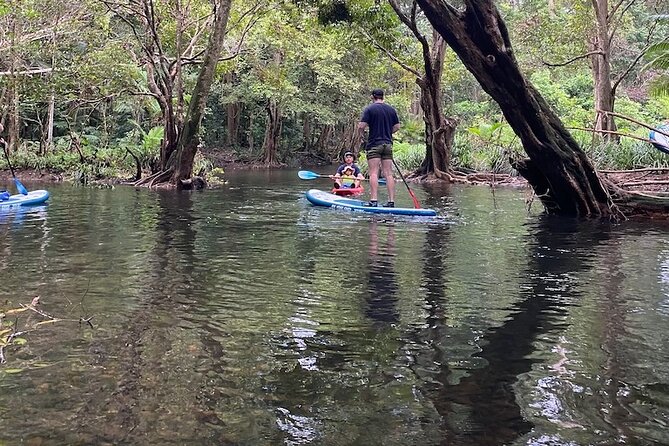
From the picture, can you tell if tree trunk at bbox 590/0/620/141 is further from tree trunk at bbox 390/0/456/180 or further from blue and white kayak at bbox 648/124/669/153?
blue and white kayak at bbox 648/124/669/153

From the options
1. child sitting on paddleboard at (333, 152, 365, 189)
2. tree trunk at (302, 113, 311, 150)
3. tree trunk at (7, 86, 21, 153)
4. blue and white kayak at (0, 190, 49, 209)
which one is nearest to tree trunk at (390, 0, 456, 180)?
child sitting on paddleboard at (333, 152, 365, 189)

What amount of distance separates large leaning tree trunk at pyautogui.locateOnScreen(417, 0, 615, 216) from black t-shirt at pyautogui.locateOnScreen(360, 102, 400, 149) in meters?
1.63

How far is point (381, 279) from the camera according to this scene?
594cm

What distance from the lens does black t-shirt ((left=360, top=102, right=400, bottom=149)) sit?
1121 centimetres

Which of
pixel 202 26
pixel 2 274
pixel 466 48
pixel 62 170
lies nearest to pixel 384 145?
pixel 466 48

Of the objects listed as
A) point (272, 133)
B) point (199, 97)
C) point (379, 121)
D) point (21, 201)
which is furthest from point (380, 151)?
point (272, 133)

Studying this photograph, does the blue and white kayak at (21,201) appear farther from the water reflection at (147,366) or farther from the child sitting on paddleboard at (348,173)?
the water reflection at (147,366)

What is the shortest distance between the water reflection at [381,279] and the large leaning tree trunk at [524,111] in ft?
9.03

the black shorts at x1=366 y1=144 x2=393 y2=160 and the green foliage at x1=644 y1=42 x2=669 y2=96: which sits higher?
the green foliage at x1=644 y1=42 x2=669 y2=96

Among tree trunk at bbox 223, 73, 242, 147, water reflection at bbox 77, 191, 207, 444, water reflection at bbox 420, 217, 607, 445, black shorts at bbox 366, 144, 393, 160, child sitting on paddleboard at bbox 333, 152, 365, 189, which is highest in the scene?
tree trunk at bbox 223, 73, 242, 147

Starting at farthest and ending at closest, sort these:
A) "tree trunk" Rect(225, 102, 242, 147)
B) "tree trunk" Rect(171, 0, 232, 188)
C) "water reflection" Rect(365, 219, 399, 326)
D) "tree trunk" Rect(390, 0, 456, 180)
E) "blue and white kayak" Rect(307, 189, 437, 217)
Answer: "tree trunk" Rect(225, 102, 242, 147), "tree trunk" Rect(390, 0, 456, 180), "tree trunk" Rect(171, 0, 232, 188), "blue and white kayak" Rect(307, 189, 437, 217), "water reflection" Rect(365, 219, 399, 326)

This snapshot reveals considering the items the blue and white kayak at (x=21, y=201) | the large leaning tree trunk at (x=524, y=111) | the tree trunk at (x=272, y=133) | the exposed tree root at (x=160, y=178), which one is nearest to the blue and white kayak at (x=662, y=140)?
the large leaning tree trunk at (x=524, y=111)

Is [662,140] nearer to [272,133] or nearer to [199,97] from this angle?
[199,97]

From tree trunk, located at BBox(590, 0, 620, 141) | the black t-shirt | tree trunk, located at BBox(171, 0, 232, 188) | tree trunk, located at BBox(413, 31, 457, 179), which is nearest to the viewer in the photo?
the black t-shirt
